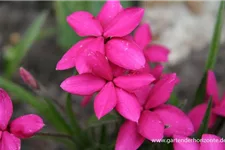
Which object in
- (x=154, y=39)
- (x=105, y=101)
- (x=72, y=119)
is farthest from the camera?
(x=154, y=39)

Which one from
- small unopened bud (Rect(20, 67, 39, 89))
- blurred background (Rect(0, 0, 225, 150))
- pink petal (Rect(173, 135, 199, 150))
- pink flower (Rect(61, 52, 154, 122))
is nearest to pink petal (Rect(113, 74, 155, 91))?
pink flower (Rect(61, 52, 154, 122))

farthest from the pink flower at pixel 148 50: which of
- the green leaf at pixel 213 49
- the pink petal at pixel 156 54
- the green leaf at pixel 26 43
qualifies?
the green leaf at pixel 26 43

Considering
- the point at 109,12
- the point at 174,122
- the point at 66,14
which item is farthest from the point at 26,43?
the point at 174,122

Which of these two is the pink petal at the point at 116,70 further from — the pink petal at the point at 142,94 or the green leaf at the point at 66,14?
the green leaf at the point at 66,14

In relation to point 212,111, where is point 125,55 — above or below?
above

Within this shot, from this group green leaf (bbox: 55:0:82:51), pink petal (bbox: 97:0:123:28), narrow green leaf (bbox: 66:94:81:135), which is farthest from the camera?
green leaf (bbox: 55:0:82:51)

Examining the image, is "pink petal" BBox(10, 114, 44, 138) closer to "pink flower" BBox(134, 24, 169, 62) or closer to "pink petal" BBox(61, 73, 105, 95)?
"pink petal" BBox(61, 73, 105, 95)

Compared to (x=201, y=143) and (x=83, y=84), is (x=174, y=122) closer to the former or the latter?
(x=201, y=143)
